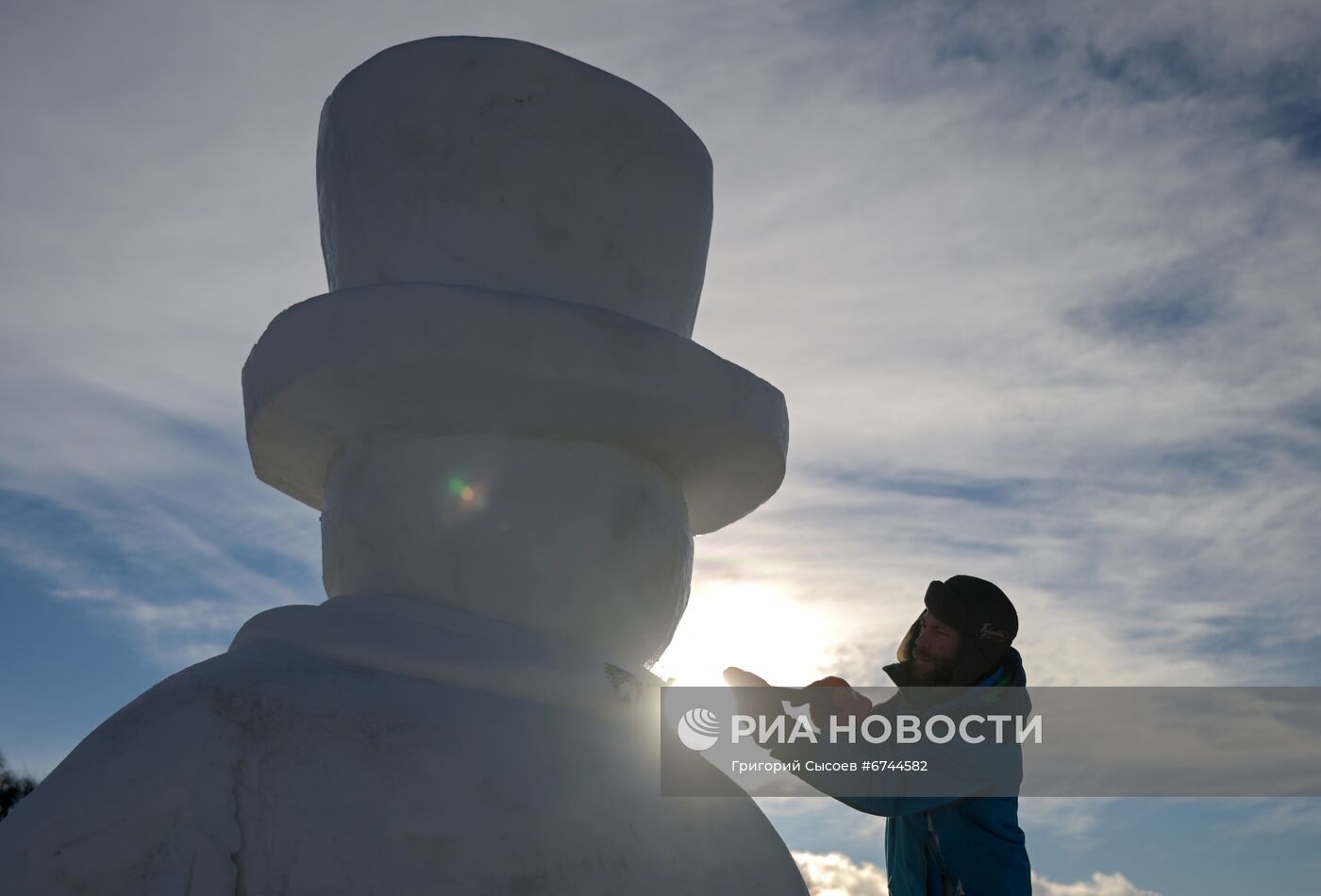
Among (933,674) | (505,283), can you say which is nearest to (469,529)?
(505,283)

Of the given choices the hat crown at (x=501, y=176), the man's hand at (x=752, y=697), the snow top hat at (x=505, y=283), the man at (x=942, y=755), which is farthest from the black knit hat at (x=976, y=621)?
the hat crown at (x=501, y=176)

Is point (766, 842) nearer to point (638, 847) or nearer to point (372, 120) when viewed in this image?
point (638, 847)

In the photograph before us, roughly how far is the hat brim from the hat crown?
36cm

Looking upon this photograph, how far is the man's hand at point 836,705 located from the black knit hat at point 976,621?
1.07 feet

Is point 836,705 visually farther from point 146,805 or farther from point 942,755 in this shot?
point 146,805

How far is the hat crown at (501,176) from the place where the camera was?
4.01 metres

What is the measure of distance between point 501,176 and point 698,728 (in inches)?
73.3

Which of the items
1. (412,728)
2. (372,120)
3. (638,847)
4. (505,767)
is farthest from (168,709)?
(372,120)

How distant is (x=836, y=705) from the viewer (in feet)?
12.2

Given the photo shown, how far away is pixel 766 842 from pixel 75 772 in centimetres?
187

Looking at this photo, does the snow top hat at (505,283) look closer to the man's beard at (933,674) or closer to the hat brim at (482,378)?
the hat brim at (482,378)

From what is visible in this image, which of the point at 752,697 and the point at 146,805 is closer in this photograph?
the point at 146,805

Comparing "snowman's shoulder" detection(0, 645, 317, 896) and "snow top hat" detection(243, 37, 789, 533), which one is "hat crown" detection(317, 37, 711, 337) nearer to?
"snow top hat" detection(243, 37, 789, 533)

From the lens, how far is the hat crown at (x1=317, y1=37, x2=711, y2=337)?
158 inches
